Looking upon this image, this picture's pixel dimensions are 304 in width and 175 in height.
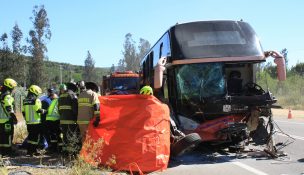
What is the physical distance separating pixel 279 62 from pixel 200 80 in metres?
2.11

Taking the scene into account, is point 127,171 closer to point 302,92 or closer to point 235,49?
point 235,49

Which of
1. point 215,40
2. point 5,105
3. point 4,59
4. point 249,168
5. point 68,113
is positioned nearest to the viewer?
point 249,168

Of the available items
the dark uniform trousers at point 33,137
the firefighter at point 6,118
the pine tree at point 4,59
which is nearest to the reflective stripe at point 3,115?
the firefighter at point 6,118

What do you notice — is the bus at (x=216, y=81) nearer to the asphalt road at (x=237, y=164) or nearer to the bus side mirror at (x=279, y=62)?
the bus side mirror at (x=279, y=62)

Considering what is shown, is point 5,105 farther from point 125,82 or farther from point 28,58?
point 28,58

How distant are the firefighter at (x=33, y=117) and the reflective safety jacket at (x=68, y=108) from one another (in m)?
0.84

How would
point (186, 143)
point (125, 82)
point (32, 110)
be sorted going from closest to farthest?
point (186, 143) < point (32, 110) < point (125, 82)

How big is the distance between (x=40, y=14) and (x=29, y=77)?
21.8 ft

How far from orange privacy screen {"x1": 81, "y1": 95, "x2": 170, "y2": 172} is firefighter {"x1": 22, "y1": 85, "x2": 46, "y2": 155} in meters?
2.42

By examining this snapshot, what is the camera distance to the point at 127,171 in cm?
930

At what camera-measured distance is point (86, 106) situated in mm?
10688

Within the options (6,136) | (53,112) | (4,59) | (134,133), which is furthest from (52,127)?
(4,59)

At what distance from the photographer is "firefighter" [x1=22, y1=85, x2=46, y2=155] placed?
1184cm

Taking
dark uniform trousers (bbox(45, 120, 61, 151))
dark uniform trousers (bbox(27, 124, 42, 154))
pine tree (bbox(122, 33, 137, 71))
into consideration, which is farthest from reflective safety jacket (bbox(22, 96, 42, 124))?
pine tree (bbox(122, 33, 137, 71))
